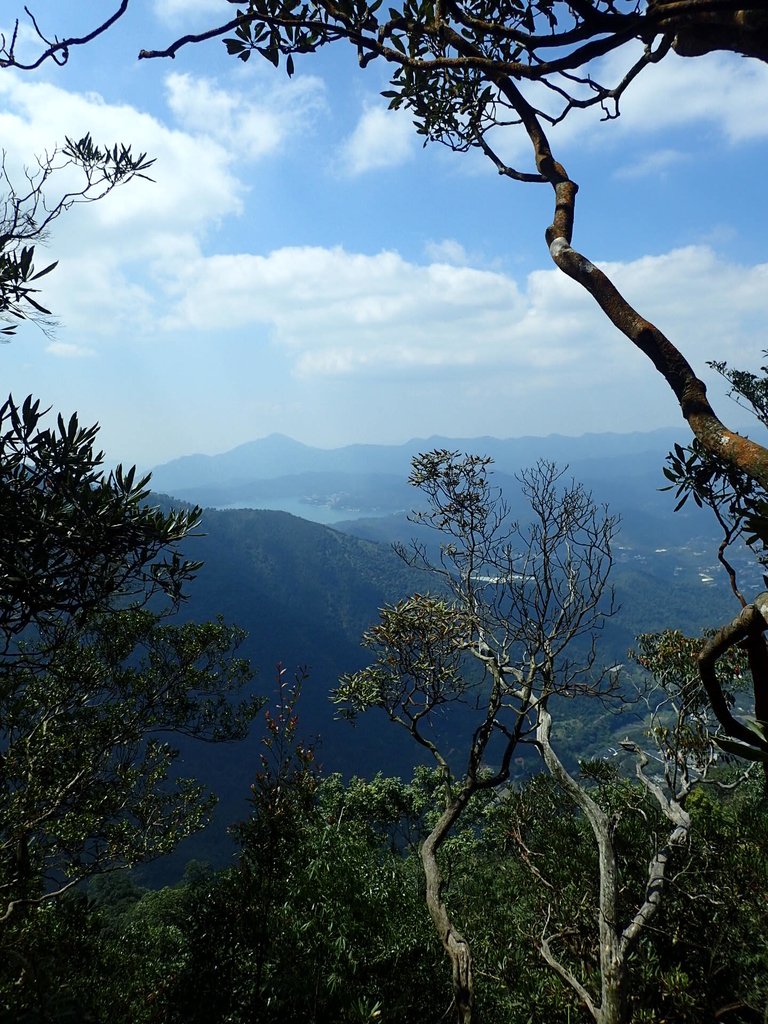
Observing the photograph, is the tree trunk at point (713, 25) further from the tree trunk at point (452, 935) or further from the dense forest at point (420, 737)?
the tree trunk at point (452, 935)

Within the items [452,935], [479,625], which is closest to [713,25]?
[479,625]

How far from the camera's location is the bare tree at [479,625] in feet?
23.1

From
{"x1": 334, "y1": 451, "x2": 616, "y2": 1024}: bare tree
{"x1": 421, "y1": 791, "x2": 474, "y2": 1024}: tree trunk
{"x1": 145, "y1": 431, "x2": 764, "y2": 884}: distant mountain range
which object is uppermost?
{"x1": 334, "y1": 451, "x2": 616, "y2": 1024}: bare tree

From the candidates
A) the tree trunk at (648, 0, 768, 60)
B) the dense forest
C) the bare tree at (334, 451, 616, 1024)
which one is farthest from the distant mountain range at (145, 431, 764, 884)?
the tree trunk at (648, 0, 768, 60)

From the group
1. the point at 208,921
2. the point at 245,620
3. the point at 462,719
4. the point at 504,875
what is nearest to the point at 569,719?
the point at 462,719

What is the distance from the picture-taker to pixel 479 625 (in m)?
8.29

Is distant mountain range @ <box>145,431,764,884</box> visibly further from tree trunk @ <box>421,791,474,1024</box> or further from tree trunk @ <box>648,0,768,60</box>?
tree trunk @ <box>648,0,768,60</box>

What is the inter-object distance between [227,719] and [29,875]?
545 cm

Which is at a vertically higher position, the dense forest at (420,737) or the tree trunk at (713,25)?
the tree trunk at (713,25)

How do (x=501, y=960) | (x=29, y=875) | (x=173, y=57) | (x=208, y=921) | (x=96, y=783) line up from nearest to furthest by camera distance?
(x=173, y=57) → (x=208, y=921) → (x=29, y=875) → (x=501, y=960) → (x=96, y=783)

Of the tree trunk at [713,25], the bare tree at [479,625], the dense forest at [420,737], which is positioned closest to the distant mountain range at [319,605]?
the dense forest at [420,737]

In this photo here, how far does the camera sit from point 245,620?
5177 inches

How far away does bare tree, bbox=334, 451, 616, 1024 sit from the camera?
7051mm

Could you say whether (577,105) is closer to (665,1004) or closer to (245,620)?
(665,1004)
